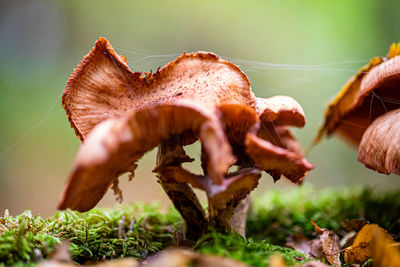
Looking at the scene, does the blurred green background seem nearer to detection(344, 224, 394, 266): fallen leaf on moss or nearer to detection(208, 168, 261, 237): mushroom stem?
detection(344, 224, 394, 266): fallen leaf on moss

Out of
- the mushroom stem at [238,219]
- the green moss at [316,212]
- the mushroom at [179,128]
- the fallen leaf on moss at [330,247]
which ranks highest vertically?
the mushroom at [179,128]

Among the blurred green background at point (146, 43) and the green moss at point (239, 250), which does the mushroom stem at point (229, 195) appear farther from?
the blurred green background at point (146, 43)

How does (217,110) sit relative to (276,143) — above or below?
above

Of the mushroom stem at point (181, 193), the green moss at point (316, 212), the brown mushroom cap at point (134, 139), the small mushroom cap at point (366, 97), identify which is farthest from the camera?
the green moss at point (316, 212)

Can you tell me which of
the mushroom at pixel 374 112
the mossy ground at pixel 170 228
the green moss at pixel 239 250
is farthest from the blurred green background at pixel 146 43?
→ the green moss at pixel 239 250

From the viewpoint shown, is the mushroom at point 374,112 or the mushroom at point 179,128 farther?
the mushroom at point 374,112

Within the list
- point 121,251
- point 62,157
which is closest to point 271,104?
point 121,251

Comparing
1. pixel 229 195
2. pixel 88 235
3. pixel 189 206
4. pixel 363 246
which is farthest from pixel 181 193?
pixel 363 246

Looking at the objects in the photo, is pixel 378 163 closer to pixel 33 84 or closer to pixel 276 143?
pixel 276 143
